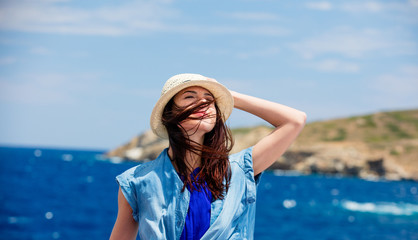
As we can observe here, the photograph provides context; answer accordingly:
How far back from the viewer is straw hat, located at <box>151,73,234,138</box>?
2.37 meters

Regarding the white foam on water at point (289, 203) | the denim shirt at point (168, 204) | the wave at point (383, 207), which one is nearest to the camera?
the denim shirt at point (168, 204)

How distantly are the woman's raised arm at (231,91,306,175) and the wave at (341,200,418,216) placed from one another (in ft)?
119

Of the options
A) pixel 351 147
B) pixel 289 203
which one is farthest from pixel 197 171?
pixel 351 147

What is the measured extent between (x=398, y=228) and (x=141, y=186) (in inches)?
1106

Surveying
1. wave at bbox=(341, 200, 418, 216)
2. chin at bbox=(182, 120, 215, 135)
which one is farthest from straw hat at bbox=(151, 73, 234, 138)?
wave at bbox=(341, 200, 418, 216)

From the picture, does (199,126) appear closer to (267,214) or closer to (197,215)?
(197,215)

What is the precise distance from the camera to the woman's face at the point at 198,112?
235 cm

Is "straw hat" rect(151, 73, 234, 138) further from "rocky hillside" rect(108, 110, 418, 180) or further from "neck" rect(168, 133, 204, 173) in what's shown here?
"rocky hillside" rect(108, 110, 418, 180)

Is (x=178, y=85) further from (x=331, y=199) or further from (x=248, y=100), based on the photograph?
(x=331, y=199)

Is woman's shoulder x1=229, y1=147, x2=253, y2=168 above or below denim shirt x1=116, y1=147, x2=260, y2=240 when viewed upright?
above

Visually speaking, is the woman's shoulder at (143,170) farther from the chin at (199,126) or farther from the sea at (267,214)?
the sea at (267,214)

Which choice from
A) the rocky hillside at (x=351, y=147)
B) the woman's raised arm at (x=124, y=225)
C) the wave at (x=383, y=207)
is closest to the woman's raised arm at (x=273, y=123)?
the woman's raised arm at (x=124, y=225)

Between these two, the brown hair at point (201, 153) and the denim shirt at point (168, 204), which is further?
the brown hair at point (201, 153)

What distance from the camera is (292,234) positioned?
27703 mm
